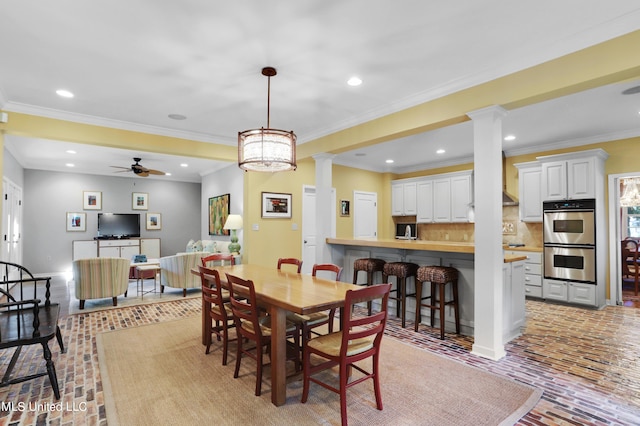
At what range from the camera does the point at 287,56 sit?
115 inches

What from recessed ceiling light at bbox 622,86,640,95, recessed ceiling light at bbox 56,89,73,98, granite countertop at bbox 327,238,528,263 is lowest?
granite countertop at bbox 327,238,528,263

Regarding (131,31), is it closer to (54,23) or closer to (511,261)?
(54,23)

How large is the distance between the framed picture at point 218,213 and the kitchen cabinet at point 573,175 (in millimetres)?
5966

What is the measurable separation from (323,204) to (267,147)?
2.37 metres

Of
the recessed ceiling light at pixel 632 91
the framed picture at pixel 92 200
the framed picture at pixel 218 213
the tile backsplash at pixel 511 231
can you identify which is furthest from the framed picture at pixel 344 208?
the framed picture at pixel 92 200

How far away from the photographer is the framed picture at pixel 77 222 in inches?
331

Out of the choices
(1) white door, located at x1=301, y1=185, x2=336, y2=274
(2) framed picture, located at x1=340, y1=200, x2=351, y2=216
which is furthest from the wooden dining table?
(2) framed picture, located at x1=340, y1=200, x2=351, y2=216

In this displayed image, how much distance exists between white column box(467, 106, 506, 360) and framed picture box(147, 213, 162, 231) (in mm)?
8699

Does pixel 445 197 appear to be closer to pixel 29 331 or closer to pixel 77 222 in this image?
pixel 29 331

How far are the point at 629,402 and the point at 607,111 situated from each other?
3.45 m

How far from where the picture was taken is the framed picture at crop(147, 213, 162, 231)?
9.40 meters

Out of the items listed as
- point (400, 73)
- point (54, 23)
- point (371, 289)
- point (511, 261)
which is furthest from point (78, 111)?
point (511, 261)

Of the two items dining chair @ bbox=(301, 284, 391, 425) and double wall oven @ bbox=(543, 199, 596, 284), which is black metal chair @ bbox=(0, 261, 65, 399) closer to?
dining chair @ bbox=(301, 284, 391, 425)

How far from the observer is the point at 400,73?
322 cm
